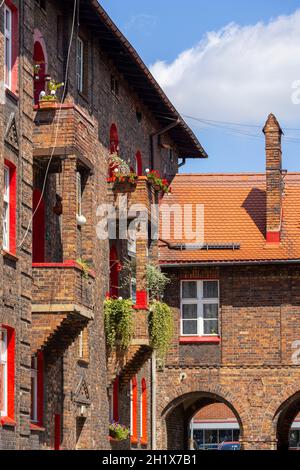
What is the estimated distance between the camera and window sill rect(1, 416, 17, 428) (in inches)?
1047

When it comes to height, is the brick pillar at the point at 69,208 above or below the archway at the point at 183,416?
above

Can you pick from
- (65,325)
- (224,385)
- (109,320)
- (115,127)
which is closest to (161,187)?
(115,127)

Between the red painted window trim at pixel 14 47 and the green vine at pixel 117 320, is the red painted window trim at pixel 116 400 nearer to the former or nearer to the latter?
the green vine at pixel 117 320

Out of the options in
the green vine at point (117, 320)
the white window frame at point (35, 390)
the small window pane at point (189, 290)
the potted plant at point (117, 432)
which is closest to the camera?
the white window frame at point (35, 390)

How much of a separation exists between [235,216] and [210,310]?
12.5 feet

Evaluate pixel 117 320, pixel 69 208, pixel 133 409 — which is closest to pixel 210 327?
pixel 133 409

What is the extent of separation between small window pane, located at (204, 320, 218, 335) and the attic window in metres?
8.69

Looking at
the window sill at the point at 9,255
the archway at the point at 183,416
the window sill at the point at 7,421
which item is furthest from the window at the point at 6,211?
the archway at the point at 183,416

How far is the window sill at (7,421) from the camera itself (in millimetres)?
26595

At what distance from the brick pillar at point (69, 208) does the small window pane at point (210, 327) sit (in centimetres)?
1481

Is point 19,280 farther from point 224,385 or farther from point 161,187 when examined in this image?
point 224,385

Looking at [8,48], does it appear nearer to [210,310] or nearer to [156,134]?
[156,134]

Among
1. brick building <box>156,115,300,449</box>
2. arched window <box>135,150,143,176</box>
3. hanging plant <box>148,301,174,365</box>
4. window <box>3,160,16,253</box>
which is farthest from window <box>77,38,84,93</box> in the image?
brick building <box>156,115,300,449</box>

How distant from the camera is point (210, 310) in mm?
44094
